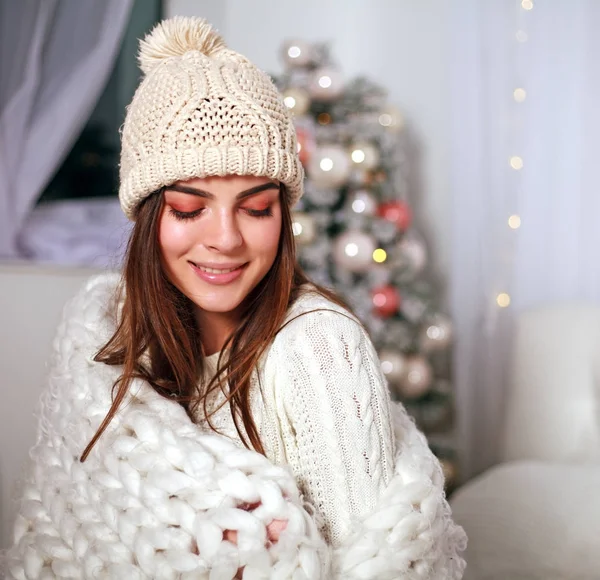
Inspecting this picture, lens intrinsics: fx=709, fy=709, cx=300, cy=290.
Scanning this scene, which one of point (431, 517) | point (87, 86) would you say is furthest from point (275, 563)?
point (87, 86)

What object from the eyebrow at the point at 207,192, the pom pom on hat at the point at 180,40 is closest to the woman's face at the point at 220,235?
the eyebrow at the point at 207,192

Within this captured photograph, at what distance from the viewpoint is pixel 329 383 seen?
1055 mm

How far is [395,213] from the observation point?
2869 millimetres

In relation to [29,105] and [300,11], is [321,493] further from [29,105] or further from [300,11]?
[300,11]

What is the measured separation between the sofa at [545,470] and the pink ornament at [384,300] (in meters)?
0.60

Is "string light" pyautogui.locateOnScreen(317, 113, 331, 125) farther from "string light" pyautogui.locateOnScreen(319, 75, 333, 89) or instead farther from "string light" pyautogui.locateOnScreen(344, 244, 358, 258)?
"string light" pyautogui.locateOnScreen(344, 244, 358, 258)

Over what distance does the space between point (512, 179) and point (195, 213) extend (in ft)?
5.67

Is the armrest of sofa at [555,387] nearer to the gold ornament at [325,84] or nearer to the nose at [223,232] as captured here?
the gold ornament at [325,84]

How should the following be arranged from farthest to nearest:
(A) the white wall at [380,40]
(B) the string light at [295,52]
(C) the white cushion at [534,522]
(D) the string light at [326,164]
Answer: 1. (A) the white wall at [380,40]
2. (B) the string light at [295,52]
3. (D) the string light at [326,164]
4. (C) the white cushion at [534,522]

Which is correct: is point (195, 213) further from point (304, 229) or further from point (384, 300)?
point (384, 300)

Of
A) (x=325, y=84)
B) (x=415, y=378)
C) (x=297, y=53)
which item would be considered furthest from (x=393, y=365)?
(x=297, y=53)

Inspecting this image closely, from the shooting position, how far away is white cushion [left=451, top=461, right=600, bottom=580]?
150 centimetres

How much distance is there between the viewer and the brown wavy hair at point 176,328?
3.94 ft

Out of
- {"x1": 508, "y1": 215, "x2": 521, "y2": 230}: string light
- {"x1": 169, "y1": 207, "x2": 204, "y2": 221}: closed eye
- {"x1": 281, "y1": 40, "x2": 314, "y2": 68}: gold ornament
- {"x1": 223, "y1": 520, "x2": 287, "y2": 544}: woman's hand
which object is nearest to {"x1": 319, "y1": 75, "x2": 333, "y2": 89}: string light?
{"x1": 281, "y1": 40, "x2": 314, "y2": 68}: gold ornament
